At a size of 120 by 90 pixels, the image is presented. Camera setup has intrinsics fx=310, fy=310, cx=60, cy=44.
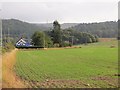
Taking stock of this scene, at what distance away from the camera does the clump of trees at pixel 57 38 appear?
93688 mm

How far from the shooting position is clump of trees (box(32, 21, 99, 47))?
9369cm

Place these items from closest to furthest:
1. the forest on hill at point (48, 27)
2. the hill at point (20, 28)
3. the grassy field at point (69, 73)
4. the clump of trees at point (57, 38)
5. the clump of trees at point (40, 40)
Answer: the grassy field at point (69, 73) → the clump of trees at point (40, 40) → the clump of trees at point (57, 38) → the hill at point (20, 28) → the forest on hill at point (48, 27)

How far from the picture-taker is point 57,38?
105 metres

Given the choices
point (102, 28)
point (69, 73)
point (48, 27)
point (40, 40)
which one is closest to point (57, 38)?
point (40, 40)

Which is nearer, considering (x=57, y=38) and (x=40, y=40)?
(x=40, y=40)

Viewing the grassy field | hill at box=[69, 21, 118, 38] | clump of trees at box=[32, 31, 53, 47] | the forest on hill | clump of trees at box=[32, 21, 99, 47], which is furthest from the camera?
hill at box=[69, 21, 118, 38]

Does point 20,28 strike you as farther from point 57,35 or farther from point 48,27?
point 57,35

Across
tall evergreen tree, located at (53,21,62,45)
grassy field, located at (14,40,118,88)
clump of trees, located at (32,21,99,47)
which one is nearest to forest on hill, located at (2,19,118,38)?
clump of trees, located at (32,21,99,47)

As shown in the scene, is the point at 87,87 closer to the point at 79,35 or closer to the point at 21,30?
the point at 79,35

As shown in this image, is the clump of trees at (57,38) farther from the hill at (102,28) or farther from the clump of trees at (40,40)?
the hill at (102,28)

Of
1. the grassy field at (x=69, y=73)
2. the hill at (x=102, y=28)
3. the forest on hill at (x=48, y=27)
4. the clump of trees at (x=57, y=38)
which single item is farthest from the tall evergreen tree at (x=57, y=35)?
the grassy field at (x=69, y=73)

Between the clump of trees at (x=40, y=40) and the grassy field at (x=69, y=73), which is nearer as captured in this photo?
the grassy field at (x=69, y=73)

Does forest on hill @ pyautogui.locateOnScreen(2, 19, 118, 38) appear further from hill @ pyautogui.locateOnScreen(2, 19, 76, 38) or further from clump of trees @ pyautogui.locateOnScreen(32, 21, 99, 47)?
clump of trees @ pyautogui.locateOnScreen(32, 21, 99, 47)

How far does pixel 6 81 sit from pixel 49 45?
8142cm
